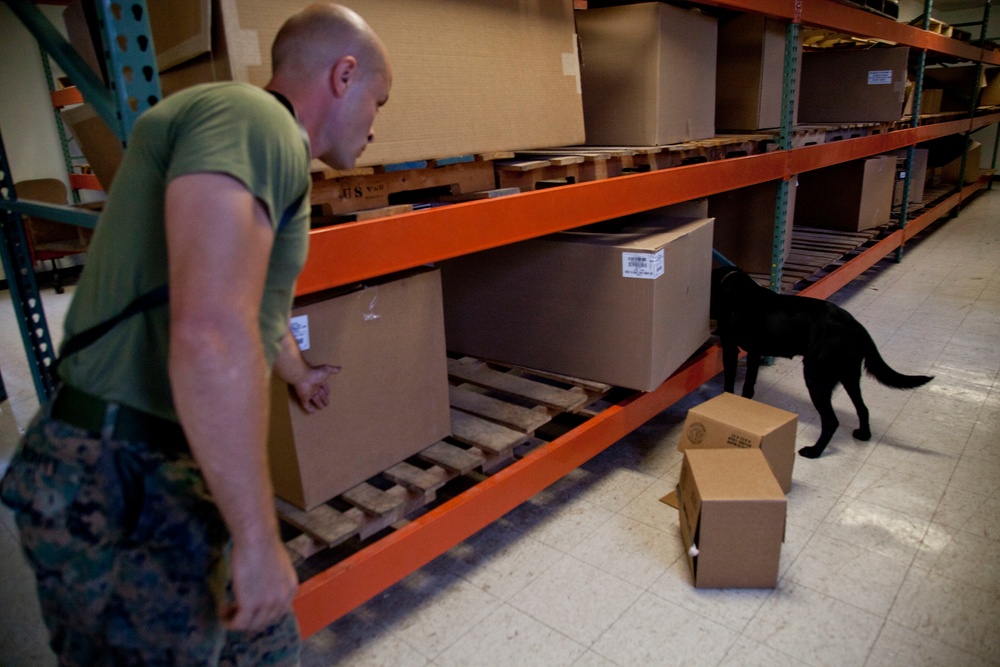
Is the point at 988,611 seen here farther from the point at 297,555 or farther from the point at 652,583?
the point at 297,555

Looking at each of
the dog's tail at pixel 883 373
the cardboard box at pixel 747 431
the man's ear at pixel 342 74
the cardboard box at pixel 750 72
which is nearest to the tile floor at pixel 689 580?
the cardboard box at pixel 747 431

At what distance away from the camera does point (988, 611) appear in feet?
6.22

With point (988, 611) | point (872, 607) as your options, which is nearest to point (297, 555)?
point (872, 607)

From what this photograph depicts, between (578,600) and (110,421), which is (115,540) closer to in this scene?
(110,421)

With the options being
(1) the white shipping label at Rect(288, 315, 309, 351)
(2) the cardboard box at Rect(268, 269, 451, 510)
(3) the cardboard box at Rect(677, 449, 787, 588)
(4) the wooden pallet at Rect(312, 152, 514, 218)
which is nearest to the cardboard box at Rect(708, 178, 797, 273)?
(3) the cardboard box at Rect(677, 449, 787, 588)

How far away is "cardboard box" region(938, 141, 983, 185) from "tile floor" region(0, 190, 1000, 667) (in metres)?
8.34

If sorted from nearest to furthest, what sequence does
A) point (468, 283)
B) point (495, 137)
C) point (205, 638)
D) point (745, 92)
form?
1. point (205, 638)
2. point (495, 137)
3. point (468, 283)
4. point (745, 92)

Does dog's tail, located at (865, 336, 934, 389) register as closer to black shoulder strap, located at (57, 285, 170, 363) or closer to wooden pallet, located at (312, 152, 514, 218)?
wooden pallet, located at (312, 152, 514, 218)

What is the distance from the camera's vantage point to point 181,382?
2.66ft

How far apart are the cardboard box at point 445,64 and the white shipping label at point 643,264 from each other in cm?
52

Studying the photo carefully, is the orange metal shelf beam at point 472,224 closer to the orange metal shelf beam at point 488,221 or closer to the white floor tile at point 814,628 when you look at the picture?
the orange metal shelf beam at point 488,221

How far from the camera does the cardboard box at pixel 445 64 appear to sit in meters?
1.39

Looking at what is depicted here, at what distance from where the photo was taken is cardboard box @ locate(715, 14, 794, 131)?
3.53 m

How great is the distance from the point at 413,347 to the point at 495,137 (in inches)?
28.3
